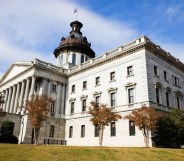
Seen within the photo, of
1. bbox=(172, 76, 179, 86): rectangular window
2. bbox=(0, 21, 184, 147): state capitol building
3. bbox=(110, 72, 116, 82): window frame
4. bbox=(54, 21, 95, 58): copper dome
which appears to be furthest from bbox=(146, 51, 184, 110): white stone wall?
bbox=(54, 21, 95, 58): copper dome

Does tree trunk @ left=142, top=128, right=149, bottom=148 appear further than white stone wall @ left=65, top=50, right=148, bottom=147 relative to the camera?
No

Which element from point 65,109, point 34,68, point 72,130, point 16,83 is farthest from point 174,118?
point 16,83

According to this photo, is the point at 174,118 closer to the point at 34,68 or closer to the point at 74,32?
the point at 34,68

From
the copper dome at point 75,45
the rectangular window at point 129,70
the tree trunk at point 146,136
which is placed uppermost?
the copper dome at point 75,45

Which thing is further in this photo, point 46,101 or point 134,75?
point 134,75

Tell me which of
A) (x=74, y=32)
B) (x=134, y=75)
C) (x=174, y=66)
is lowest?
(x=134, y=75)

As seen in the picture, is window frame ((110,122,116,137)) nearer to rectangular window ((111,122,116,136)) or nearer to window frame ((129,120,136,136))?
rectangular window ((111,122,116,136))

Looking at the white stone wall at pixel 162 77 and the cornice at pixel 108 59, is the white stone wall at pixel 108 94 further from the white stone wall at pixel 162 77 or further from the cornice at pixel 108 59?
the white stone wall at pixel 162 77

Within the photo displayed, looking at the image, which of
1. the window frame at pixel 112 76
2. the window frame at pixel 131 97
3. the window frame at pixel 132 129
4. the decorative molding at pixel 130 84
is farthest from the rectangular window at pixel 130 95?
the window frame at pixel 112 76

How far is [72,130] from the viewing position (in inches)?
1618

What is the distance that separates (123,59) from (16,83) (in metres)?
24.3

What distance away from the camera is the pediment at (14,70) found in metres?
44.5

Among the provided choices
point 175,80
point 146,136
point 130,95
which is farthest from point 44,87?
point 175,80

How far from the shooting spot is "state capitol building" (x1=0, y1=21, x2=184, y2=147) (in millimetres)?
31734
